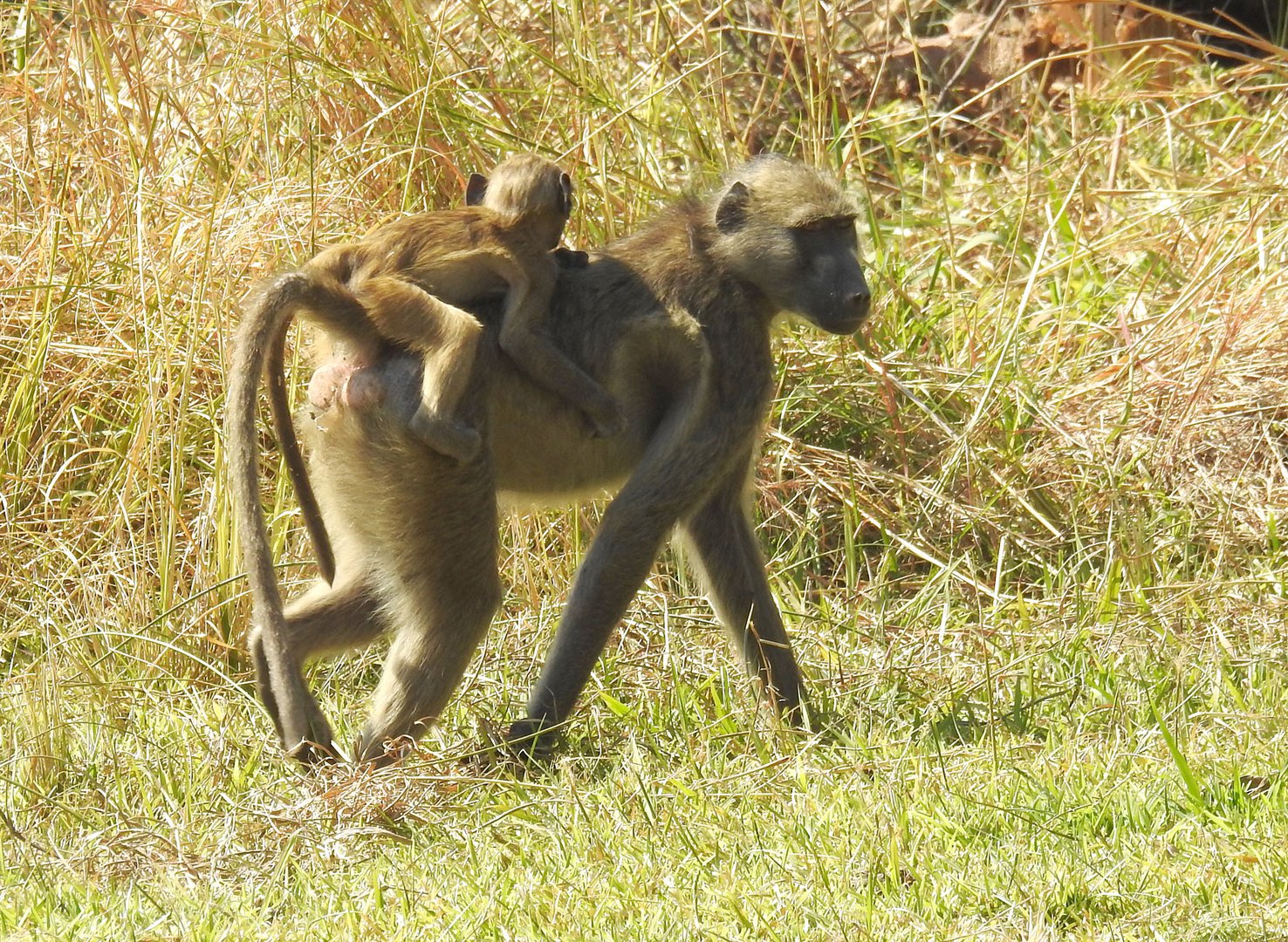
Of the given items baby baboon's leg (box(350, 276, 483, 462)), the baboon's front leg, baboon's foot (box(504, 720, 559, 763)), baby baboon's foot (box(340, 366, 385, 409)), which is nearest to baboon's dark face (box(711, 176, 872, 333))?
the baboon's front leg

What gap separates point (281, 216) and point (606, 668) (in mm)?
1872

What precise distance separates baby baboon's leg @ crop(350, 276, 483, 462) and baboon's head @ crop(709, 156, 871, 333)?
89cm

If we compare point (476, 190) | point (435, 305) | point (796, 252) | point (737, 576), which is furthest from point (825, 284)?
point (435, 305)

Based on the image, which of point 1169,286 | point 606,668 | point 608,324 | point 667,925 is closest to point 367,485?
point 608,324

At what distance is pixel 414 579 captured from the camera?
382 cm

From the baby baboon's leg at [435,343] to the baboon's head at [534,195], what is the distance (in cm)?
34

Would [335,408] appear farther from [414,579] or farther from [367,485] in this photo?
[414,579]

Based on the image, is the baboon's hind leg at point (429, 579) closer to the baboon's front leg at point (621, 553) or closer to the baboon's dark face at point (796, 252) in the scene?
the baboon's front leg at point (621, 553)

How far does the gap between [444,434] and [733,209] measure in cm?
110

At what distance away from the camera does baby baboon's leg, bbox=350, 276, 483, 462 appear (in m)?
3.61

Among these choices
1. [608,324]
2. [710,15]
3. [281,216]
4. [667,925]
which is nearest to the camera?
[667,925]

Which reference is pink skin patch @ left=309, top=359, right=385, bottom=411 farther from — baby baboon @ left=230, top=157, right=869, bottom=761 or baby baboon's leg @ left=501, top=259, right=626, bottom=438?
baby baboon's leg @ left=501, top=259, right=626, bottom=438

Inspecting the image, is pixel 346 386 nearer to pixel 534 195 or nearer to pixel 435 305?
pixel 435 305

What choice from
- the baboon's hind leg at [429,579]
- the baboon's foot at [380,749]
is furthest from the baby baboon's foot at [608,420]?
the baboon's foot at [380,749]
